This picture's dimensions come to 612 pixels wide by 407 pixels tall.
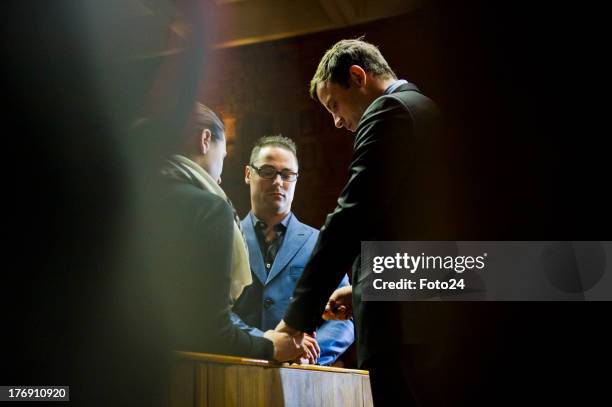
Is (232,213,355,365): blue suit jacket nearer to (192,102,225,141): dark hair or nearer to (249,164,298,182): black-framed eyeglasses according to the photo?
(249,164,298,182): black-framed eyeglasses

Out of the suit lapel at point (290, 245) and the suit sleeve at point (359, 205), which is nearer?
the suit sleeve at point (359, 205)

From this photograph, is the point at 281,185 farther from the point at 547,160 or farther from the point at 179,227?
the point at 547,160

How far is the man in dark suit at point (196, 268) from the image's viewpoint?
1.08m

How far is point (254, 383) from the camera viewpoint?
1159 mm

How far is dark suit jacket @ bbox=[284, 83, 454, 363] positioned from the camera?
3.82ft

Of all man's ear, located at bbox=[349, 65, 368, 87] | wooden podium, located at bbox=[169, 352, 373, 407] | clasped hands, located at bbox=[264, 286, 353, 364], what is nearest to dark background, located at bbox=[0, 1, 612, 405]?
wooden podium, located at bbox=[169, 352, 373, 407]

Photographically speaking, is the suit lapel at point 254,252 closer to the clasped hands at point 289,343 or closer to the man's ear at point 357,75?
the clasped hands at point 289,343

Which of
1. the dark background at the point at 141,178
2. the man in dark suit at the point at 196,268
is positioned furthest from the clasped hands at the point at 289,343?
the dark background at the point at 141,178

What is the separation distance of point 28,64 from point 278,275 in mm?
1270

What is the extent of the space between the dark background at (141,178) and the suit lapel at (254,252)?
38.2 inches

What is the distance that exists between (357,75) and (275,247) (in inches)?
28.8

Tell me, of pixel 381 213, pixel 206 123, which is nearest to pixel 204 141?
pixel 206 123

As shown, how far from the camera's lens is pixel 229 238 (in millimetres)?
1277

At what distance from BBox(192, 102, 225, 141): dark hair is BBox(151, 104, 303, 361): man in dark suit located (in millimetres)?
100
